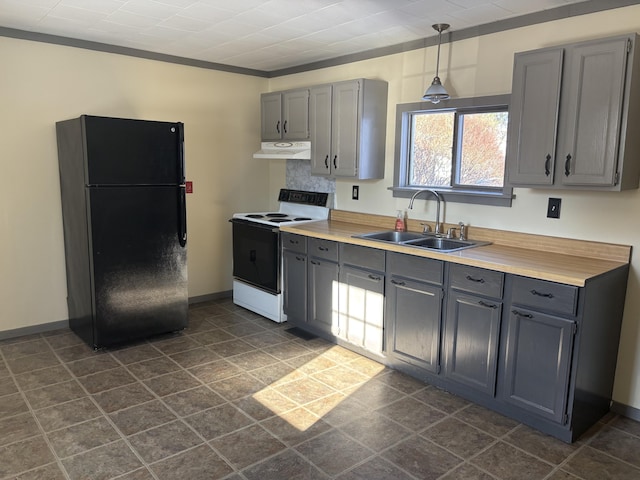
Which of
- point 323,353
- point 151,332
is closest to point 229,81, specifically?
point 151,332

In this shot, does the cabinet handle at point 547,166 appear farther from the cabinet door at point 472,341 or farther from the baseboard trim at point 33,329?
the baseboard trim at point 33,329

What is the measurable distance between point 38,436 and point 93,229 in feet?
4.85

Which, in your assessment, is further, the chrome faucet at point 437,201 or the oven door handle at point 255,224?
the oven door handle at point 255,224

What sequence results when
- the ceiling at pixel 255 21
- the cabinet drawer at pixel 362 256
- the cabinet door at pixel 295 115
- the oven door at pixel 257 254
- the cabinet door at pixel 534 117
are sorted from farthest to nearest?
the cabinet door at pixel 295 115 → the oven door at pixel 257 254 → the cabinet drawer at pixel 362 256 → the ceiling at pixel 255 21 → the cabinet door at pixel 534 117

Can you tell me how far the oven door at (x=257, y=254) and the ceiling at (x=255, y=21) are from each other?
60.8 inches

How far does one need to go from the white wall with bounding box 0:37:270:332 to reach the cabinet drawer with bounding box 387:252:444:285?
7.57 ft

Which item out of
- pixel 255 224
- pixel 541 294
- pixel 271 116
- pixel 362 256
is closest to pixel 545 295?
pixel 541 294

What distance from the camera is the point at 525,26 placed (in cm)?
311

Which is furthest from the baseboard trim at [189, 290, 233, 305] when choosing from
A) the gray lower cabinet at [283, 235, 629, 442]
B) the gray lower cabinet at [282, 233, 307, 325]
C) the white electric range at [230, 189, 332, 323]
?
the gray lower cabinet at [283, 235, 629, 442]

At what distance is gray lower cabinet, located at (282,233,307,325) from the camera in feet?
13.2

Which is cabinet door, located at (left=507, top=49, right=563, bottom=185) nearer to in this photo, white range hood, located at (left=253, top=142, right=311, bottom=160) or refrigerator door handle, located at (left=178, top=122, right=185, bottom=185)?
white range hood, located at (left=253, top=142, right=311, bottom=160)

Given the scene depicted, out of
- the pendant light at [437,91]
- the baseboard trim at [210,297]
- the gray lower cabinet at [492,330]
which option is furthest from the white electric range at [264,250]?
the pendant light at [437,91]

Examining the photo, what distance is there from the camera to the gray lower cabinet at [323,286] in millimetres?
3762

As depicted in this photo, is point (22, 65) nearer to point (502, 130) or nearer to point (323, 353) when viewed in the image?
point (323, 353)
